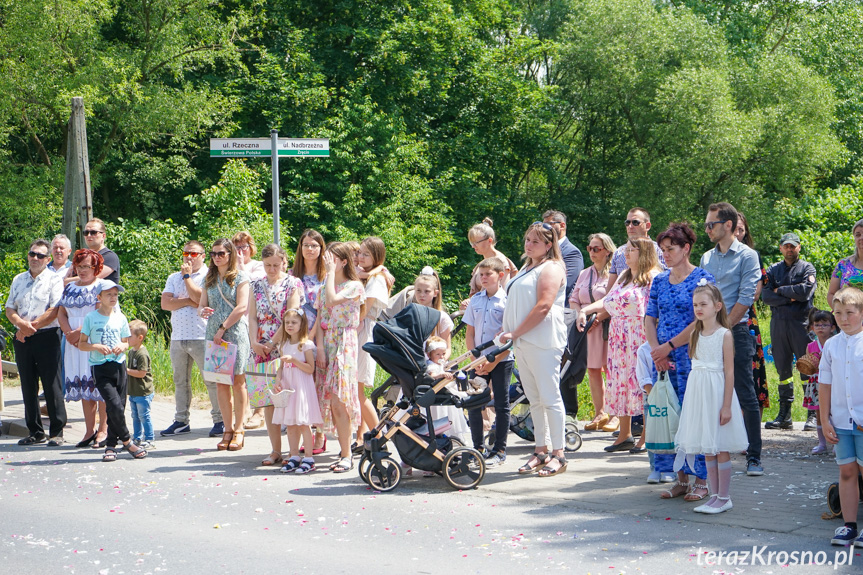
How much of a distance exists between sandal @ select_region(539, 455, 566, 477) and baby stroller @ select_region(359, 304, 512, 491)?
1.97 feet

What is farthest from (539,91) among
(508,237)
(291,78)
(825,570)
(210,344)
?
(825,570)

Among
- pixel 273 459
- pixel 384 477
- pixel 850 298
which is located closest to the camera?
pixel 850 298

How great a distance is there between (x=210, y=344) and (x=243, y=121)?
20042 mm

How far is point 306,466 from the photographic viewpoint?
8.48 m

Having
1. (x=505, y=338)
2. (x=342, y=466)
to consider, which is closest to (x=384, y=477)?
(x=342, y=466)

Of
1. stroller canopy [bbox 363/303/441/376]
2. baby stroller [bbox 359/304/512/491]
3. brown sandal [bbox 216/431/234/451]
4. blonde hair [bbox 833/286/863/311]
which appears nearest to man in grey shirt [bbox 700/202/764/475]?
blonde hair [bbox 833/286/863/311]

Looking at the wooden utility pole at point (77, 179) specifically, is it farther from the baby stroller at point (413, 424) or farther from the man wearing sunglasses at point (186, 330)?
the baby stroller at point (413, 424)

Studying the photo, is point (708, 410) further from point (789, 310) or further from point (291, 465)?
point (789, 310)

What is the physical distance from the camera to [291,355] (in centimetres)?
861

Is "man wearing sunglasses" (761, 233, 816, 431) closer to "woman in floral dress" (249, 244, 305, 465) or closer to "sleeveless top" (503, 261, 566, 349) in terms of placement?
"sleeveless top" (503, 261, 566, 349)

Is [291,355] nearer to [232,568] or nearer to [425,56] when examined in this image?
[232,568]

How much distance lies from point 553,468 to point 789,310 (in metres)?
3.99

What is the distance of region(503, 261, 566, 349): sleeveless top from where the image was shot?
7.92m

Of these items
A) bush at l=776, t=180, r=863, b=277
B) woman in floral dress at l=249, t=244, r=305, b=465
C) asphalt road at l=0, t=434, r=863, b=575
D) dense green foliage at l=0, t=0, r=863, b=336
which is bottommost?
asphalt road at l=0, t=434, r=863, b=575
